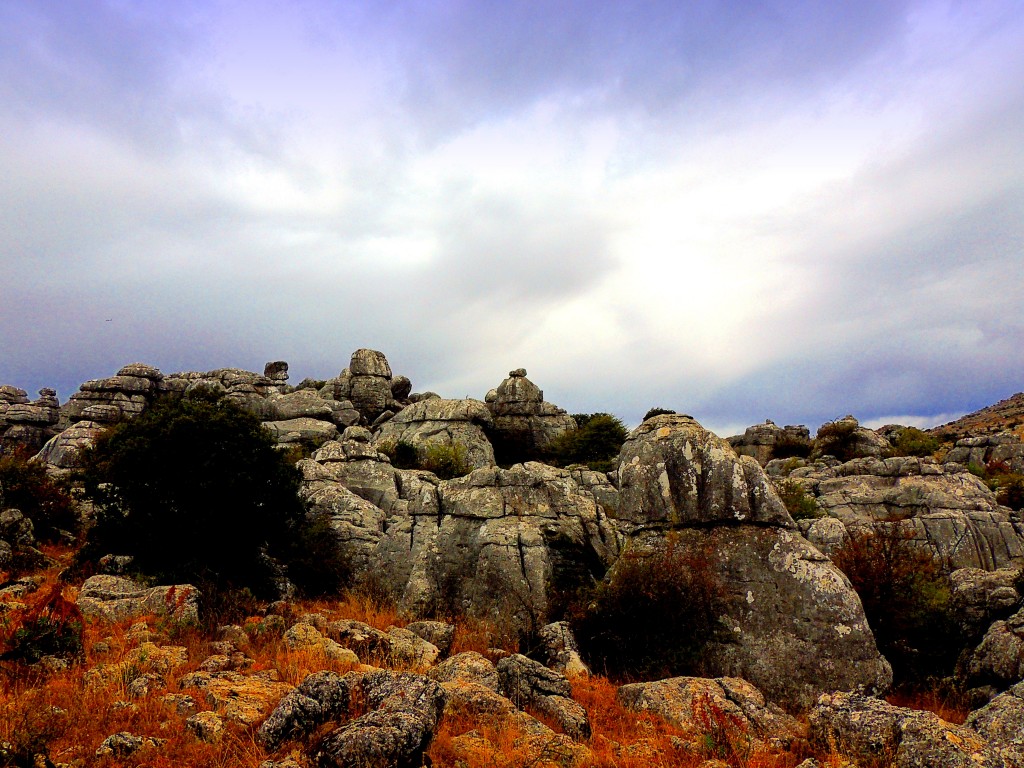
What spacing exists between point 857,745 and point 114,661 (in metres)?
9.70

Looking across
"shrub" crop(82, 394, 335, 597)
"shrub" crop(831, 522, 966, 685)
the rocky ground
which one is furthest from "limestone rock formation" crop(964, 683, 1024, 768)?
"shrub" crop(82, 394, 335, 597)

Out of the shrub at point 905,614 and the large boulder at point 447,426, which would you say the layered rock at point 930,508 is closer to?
the shrub at point 905,614

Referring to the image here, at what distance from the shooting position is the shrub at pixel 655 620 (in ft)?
38.1

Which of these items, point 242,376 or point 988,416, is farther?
point 988,416

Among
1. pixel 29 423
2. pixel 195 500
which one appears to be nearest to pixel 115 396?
pixel 29 423

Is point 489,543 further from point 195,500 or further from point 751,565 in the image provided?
point 195,500

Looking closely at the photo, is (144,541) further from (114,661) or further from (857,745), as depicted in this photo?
(857,745)

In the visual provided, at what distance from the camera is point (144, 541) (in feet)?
51.2

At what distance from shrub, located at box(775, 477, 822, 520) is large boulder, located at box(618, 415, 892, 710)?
12.1 metres

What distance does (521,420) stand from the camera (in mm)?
56094

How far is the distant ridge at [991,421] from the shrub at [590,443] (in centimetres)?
4857

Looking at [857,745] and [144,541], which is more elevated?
[144,541]

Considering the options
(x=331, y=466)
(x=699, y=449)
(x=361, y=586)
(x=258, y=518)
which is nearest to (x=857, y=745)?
(x=699, y=449)

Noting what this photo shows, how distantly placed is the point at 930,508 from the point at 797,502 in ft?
20.3
